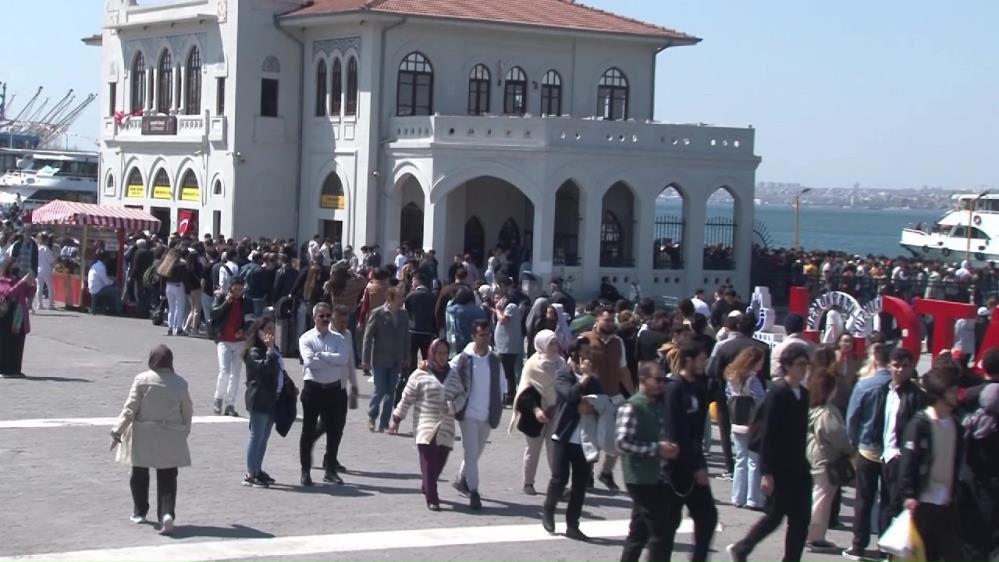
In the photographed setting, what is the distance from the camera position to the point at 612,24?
42594 millimetres

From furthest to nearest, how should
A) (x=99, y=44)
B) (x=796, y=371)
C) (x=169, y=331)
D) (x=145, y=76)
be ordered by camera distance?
(x=99, y=44) < (x=145, y=76) < (x=169, y=331) < (x=796, y=371)

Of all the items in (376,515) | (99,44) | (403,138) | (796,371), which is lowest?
(376,515)

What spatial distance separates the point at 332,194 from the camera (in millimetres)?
40906

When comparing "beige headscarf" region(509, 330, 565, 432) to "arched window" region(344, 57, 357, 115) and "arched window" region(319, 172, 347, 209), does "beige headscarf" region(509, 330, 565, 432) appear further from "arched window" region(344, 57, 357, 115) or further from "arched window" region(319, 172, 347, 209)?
"arched window" region(319, 172, 347, 209)

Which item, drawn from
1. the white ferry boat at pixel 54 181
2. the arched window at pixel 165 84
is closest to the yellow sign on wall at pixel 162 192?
the arched window at pixel 165 84

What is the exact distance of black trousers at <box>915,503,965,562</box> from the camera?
31.7 feet

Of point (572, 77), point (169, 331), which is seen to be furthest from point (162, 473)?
point (572, 77)

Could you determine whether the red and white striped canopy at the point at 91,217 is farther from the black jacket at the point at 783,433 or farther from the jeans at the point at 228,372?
the black jacket at the point at 783,433

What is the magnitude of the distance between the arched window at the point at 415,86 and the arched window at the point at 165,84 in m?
8.42

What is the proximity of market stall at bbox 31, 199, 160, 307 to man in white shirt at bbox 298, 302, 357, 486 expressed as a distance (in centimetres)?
1741

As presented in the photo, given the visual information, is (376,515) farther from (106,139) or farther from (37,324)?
(106,139)

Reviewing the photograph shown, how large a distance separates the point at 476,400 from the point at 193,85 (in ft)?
105

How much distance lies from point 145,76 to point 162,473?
118ft

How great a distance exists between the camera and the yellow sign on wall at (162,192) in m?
45.1
